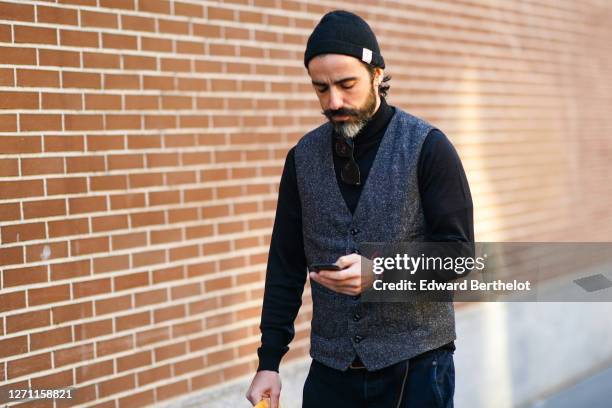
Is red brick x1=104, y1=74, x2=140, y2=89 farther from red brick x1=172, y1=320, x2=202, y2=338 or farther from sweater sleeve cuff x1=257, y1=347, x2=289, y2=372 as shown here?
sweater sleeve cuff x1=257, y1=347, x2=289, y2=372

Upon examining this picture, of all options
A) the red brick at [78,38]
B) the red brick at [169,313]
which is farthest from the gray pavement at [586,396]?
the red brick at [78,38]

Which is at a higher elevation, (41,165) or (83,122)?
(83,122)

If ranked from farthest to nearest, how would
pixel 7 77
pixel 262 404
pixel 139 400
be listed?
pixel 139 400
pixel 7 77
pixel 262 404

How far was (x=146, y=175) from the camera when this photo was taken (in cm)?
454

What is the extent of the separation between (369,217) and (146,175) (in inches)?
73.7

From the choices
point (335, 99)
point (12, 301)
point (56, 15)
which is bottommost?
point (12, 301)

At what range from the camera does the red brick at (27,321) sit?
12.9ft

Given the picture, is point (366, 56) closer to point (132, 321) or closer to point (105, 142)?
point (105, 142)

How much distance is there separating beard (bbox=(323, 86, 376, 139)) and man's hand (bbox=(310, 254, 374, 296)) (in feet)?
1.46

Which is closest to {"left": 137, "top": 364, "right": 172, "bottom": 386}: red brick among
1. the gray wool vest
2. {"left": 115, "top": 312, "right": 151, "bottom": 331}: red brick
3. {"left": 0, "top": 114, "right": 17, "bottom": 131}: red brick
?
{"left": 115, "top": 312, "right": 151, "bottom": 331}: red brick

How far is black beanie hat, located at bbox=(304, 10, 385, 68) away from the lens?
292cm

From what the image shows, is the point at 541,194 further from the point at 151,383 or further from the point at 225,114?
the point at 151,383

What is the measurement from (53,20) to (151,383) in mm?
1816

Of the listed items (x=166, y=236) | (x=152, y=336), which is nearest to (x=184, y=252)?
(x=166, y=236)
